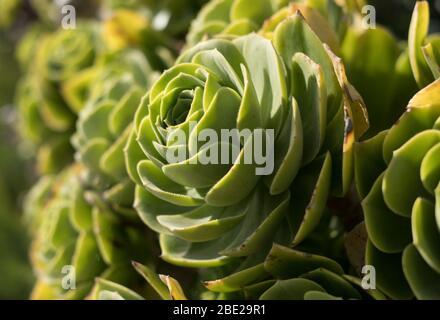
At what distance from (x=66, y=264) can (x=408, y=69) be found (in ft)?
1.27

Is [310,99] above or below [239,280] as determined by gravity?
above

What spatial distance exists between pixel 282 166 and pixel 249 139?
0.03 m

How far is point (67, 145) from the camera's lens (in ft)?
3.23

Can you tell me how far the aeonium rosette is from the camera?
0.50 m

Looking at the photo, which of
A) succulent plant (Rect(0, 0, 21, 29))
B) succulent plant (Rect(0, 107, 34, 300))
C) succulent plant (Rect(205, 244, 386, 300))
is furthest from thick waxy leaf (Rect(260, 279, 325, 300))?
succulent plant (Rect(0, 0, 21, 29))

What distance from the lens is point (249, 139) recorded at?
0.50m

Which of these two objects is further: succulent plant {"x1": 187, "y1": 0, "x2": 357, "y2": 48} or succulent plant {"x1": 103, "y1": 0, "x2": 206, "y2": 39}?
succulent plant {"x1": 103, "y1": 0, "x2": 206, "y2": 39}

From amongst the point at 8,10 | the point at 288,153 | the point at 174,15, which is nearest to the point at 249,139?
the point at 288,153

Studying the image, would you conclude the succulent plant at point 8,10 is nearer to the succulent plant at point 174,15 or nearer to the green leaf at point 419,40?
the succulent plant at point 174,15

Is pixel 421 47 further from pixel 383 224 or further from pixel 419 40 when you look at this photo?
pixel 383 224

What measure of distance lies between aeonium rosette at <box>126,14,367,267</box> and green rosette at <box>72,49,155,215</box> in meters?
0.11

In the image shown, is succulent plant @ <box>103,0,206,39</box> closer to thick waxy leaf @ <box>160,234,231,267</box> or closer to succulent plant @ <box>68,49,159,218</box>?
succulent plant @ <box>68,49,159,218</box>
